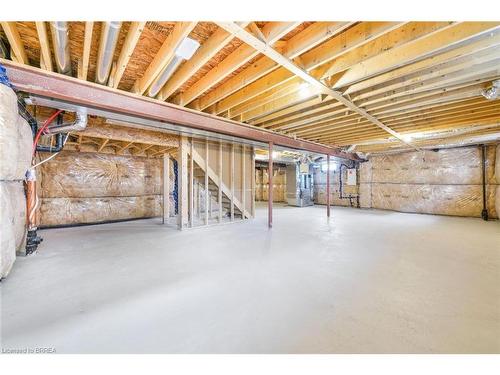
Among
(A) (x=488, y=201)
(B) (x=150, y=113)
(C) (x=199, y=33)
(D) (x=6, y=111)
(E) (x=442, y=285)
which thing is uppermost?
(C) (x=199, y=33)

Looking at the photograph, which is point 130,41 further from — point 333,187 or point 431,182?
point 333,187

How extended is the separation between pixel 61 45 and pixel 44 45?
0.16 m

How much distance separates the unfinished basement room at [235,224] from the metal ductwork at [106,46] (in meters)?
0.02

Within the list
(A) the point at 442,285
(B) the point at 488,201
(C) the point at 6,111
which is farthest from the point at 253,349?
(B) the point at 488,201

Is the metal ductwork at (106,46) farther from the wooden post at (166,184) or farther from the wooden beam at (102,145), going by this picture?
the wooden beam at (102,145)

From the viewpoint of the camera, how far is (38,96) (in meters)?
2.46

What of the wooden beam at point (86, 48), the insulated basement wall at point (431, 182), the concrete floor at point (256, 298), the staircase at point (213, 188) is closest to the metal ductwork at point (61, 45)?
the wooden beam at point (86, 48)

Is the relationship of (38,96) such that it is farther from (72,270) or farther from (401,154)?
(401,154)

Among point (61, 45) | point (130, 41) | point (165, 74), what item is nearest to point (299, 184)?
point (165, 74)

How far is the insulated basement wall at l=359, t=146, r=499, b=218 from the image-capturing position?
609 centimetres

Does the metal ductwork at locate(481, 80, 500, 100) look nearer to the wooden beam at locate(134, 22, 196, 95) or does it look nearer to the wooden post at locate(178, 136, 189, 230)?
the wooden beam at locate(134, 22, 196, 95)

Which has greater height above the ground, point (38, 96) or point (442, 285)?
point (38, 96)

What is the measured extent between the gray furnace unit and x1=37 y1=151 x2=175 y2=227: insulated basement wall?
5.63 metres
